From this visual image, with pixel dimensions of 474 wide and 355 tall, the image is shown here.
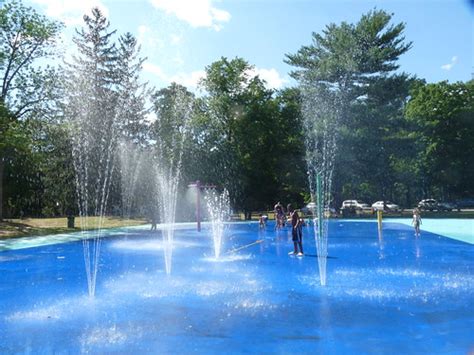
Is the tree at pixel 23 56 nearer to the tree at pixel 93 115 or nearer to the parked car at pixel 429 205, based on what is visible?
the tree at pixel 93 115

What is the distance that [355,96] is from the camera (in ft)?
134

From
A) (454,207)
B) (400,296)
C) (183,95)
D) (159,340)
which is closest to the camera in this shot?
(159,340)

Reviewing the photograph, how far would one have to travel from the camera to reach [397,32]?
41344 mm

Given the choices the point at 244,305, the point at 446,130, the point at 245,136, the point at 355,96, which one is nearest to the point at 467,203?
the point at 446,130

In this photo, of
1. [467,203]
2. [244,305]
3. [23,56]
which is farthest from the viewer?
[467,203]

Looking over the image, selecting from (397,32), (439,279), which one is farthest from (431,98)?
(439,279)

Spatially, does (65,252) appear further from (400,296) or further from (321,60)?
(321,60)

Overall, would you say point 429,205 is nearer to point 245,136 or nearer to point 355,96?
point 355,96

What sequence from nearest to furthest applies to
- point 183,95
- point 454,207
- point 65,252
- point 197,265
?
point 197,265 → point 65,252 → point 454,207 → point 183,95

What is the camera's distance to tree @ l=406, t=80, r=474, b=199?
45.2 meters

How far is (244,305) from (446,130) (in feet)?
143

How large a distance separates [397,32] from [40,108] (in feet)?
100

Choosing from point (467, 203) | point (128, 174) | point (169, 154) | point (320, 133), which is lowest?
point (467, 203)

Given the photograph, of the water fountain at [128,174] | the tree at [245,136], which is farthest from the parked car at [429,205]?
the water fountain at [128,174]
